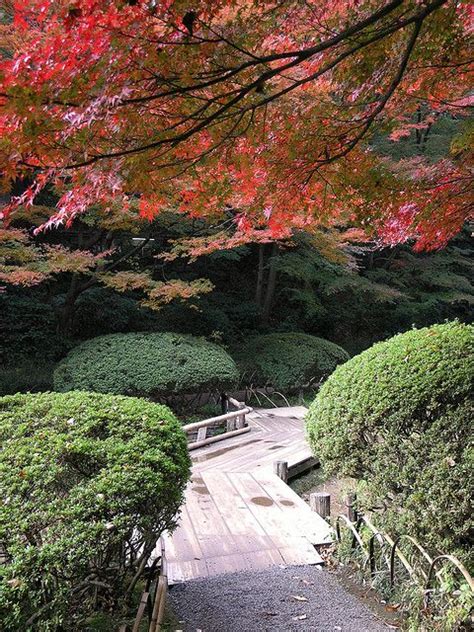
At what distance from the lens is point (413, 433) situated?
3.45 meters

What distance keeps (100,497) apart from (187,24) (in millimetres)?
2207

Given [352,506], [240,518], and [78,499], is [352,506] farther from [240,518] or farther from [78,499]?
[78,499]

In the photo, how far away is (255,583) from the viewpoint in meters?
3.71

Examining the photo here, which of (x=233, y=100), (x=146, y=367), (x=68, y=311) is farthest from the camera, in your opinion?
(x=68, y=311)

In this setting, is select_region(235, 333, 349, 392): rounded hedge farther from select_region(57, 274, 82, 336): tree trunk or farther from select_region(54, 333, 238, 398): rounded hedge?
select_region(57, 274, 82, 336): tree trunk

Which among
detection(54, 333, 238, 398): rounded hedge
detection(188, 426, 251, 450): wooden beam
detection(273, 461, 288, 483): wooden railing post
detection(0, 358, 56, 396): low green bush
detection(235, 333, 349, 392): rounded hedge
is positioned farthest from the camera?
detection(235, 333, 349, 392): rounded hedge

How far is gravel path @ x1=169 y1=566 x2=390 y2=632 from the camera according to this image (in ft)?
10.4

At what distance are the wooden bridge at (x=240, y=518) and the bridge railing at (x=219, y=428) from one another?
53 mm

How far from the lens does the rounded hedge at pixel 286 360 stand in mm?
11906

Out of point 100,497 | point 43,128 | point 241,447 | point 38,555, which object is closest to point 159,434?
point 100,497

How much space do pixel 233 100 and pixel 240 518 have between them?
4.03 m

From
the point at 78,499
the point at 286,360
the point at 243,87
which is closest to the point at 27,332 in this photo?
the point at 286,360

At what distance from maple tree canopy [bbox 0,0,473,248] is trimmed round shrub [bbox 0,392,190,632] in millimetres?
1297

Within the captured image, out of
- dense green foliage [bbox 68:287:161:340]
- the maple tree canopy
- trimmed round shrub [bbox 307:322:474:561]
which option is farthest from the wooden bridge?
dense green foliage [bbox 68:287:161:340]
